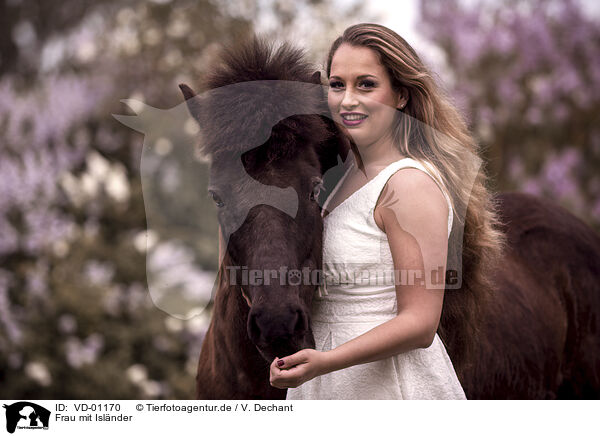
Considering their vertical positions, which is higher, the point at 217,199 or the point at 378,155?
the point at 378,155

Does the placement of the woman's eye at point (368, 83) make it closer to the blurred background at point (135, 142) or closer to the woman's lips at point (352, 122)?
the woman's lips at point (352, 122)

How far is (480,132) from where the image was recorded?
18.6 feet

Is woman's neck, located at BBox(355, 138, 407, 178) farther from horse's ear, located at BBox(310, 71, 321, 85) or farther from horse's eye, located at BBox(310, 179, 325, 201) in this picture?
horse's ear, located at BBox(310, 71, 321, 85)

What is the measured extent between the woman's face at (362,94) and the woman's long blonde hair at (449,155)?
3 cm

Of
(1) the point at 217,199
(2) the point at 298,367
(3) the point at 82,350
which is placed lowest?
(3) the point at 82,350

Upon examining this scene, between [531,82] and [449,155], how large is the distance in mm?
5018

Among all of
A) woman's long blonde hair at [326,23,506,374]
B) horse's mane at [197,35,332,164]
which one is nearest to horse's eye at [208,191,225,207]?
horse's mane at [197,35,332,164]

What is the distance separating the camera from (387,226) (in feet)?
5.01

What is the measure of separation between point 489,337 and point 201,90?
5.50 feet

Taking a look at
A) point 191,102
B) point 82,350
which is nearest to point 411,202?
point 191,102

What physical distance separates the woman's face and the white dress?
0.15m

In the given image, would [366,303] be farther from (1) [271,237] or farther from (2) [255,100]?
(2) [255,100]
